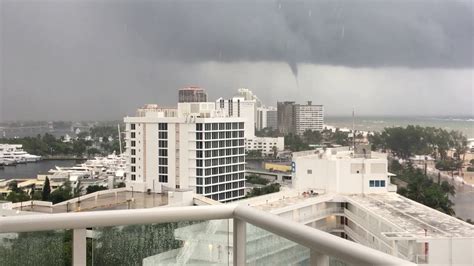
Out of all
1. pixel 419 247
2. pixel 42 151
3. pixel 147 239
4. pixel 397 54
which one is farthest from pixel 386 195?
pixel 147 239

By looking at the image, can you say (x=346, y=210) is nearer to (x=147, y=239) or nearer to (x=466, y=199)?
(x=466, y=199)

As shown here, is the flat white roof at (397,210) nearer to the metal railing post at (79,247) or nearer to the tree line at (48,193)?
the tree line at (48,193)

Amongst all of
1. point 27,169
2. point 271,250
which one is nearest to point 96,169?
point 27,169

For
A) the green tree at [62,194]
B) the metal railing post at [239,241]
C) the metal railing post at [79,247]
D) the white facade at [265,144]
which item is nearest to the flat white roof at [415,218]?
the white facade at [265,144]

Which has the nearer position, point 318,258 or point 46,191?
point 318,258

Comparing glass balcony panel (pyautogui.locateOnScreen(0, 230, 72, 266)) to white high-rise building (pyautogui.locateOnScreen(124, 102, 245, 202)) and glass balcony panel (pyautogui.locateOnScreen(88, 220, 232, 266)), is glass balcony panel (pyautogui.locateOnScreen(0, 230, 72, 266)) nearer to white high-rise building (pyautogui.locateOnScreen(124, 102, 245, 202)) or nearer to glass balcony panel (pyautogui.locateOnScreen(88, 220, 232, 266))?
glass balcony panel (pyautogui.locateOnScreen(88, 220, 232, 266))

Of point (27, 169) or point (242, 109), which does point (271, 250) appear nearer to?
point (27, 169)
